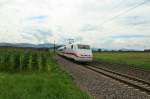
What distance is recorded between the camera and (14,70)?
26.0m

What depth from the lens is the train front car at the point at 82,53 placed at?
37.1 m

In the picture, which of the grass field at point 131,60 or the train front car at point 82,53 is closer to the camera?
the grass field at point 131,60

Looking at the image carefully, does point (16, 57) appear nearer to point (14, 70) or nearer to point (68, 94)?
point (14, 70)

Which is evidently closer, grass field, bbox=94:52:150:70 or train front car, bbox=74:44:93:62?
grass field, bbox=94:52:150:70

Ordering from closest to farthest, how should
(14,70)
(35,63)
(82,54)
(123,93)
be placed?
(123,93)
(14,70)
(35,63)
(82,54)

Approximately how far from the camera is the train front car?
3706 cm

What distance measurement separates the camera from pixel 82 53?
37094 mm

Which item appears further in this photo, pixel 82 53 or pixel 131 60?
pixel 131 60

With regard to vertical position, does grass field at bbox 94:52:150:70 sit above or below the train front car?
below

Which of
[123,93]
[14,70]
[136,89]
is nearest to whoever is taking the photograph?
[123,93]

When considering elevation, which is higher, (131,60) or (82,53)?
(82,53)

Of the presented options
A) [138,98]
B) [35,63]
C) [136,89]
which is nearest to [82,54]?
[35,63]

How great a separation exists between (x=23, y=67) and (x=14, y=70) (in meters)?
1.41

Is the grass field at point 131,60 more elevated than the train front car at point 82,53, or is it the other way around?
the train front car at point 82,53
